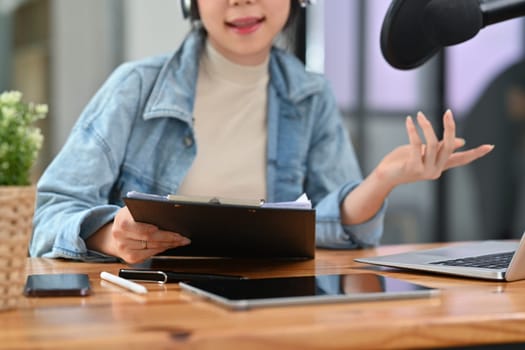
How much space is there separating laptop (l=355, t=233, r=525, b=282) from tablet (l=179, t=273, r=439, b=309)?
0.38 feet

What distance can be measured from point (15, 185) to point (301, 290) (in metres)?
0.28

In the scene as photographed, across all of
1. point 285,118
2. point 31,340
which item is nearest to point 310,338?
point 31,340

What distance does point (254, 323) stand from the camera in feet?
2.16

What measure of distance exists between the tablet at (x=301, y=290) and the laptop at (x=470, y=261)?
116 millimetres

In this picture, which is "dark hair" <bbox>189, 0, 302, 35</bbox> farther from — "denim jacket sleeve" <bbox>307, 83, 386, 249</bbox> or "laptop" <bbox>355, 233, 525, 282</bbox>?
"laptop" <bbox>355, 233, 525, 282</bbox>

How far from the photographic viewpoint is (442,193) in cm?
378

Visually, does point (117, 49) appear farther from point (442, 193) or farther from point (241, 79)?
point (442, 193)

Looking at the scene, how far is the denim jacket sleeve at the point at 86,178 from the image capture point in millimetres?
1146

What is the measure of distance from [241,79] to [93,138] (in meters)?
0.35

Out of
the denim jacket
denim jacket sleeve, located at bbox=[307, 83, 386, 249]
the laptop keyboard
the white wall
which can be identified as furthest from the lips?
the white wall

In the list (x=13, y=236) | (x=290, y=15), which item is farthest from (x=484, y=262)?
(x=290, y=15)

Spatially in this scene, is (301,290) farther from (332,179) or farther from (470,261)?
(332,179)

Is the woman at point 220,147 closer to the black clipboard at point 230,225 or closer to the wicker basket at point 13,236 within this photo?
the black clipboard at point 230,225

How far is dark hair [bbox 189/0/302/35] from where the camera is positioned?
58.2 inches
